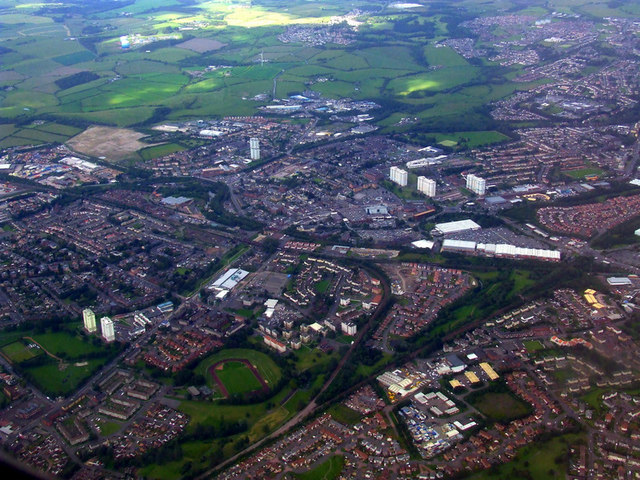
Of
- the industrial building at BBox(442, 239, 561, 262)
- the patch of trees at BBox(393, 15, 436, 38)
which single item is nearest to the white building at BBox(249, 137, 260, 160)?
the industrial building at BBox(442, 239, 561, 262)

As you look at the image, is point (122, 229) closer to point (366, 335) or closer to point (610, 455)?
point (366, 335)

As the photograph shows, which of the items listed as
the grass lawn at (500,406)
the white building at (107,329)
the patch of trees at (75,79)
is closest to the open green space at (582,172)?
the grass lawn at (500,406)

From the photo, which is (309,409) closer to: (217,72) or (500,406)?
(500,406)

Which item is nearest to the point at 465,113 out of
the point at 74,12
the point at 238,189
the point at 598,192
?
the point at 598,192

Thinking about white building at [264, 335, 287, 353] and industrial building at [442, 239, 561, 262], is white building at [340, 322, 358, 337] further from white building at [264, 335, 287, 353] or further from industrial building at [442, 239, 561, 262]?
industrial building at [442, 239, 561, 262]

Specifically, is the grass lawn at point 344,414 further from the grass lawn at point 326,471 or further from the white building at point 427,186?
the white building at point 427,186

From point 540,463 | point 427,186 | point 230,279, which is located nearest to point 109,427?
point 230,279
